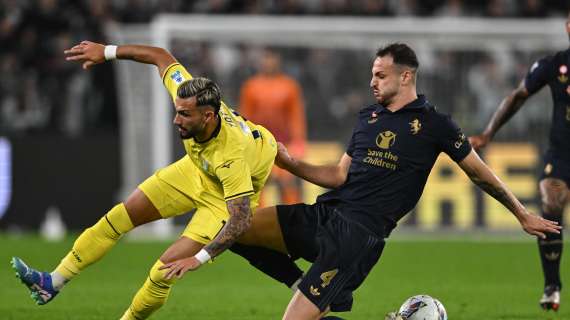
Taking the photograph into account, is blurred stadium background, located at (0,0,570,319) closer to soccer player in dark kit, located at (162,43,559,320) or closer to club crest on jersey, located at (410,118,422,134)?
soccer player in dark kit, located at (162,43,559,320)

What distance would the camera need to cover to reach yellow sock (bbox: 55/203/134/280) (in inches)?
313

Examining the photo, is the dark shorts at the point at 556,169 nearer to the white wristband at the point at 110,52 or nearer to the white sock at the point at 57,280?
the white wristband at the point at 110,52

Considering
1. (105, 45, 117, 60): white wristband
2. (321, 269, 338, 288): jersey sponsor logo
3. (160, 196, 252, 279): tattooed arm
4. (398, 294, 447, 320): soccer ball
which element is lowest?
(398, 294, 447, 320): soccer ball

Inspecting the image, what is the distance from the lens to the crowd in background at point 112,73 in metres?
17.8

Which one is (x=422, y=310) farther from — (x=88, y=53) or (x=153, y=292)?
(x=88, y=53)

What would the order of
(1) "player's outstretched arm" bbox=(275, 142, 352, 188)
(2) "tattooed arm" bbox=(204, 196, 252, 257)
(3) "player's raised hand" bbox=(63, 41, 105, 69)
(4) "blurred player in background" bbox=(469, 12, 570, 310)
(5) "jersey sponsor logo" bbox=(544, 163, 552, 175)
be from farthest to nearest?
1. (5) "jersey sponsor logo" bbox=(544, 163, 552, 175)
2. (4) "blurred player in background" bbox=(469, 12, 570, 310)
3. (3) "player's raised hand" bbox=(63, 41, 105, 69)
4. (1) "player's outstretched arm" bbox=(275, 142, 352, 188)
5. (2) "tattooed arm" bbox=(204, 196, 252, 257)

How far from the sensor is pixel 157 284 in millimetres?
7438

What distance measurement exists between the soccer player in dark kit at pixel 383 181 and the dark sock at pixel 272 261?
0.52 m

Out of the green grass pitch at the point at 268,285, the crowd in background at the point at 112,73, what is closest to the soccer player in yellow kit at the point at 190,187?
the green grass pitch at the point at 268,285

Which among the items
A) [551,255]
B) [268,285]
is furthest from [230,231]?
[268,285]

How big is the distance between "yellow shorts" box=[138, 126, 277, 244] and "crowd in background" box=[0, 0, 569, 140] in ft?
30.7

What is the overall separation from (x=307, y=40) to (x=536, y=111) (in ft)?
12.0

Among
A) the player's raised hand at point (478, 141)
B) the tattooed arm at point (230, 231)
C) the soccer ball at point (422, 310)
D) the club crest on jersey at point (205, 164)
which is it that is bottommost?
the soccer ball at point (422, 310)

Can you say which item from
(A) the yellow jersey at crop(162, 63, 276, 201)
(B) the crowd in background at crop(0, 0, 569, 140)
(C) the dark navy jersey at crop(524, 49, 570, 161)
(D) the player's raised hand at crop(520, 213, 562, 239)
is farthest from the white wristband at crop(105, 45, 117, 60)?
(B) the crowd in background at crop(0, 0, 569, 140)
